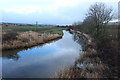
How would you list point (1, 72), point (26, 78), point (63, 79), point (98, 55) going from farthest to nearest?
point (98, 55) < point (1, 72) < point (26, 78) < point (63, 79)

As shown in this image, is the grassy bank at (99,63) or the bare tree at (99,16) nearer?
the grassy bank at (99,63)

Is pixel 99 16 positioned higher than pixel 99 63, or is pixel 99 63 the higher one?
pixel 99 16

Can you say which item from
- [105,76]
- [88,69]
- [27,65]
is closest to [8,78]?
[27,65]

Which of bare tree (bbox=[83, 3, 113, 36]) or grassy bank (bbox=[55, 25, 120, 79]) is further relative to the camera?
bare tree (bbox=[83, 3, 113, 36])

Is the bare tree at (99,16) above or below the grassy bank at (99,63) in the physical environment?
above

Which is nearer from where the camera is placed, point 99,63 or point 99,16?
point 99,63

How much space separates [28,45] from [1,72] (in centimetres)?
831

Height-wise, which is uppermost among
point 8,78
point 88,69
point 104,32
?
point 104,32

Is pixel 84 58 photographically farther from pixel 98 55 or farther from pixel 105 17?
pixel 105 17

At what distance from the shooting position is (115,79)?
611cm

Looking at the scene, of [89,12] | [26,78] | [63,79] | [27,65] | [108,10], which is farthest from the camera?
[89,12]

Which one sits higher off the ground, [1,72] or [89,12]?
[89,12]

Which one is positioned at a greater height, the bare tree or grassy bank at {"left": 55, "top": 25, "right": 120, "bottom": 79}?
the bare tree

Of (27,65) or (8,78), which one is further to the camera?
(27,65)
